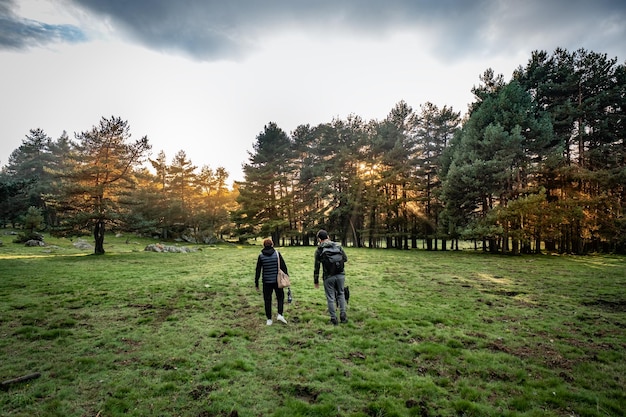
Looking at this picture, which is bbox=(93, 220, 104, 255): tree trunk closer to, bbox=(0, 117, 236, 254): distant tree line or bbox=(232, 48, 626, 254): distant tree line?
bbox=(0, 117, 236, 254): distant tree line

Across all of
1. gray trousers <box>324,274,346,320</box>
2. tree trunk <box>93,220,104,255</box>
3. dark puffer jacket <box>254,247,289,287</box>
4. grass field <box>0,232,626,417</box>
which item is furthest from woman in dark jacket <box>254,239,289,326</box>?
tree trunk <box>93,220,104,255</box>

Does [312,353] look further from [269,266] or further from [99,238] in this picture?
[99,238]

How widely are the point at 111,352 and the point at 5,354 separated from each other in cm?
197

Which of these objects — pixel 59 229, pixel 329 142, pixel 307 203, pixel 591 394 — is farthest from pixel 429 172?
pixel 59 229

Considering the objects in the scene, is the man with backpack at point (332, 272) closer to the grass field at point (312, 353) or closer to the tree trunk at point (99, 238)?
the grass field at point (312, 353)

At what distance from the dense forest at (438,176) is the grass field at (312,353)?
11.8 meters

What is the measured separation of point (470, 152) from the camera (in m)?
25.8

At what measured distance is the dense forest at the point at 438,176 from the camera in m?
23.5

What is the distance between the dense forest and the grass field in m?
11.8

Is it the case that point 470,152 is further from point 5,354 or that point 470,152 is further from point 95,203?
point 95,203

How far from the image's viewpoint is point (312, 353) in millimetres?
5816

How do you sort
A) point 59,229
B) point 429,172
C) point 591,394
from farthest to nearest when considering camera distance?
point 429,172, point 59,229, point 591,394

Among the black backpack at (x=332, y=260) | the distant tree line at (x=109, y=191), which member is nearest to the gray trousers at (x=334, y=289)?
the black backpack at (x=332, y=260)

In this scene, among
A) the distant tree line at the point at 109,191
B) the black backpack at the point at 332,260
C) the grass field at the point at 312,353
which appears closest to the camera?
the grass field at the point at 312,353
